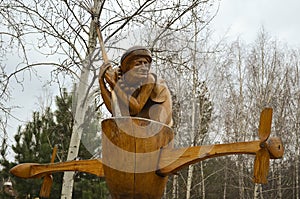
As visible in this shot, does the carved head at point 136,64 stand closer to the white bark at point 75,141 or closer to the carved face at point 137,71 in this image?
the carved face at point 137,71

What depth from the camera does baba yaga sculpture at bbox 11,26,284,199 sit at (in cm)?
130

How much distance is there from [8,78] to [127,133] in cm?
321

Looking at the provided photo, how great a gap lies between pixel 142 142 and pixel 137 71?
0.31 meters

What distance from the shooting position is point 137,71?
1621mm

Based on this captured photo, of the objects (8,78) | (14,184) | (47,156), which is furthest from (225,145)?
(14,184)

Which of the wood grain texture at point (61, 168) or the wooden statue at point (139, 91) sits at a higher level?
the wooden statue at point (139, 91)

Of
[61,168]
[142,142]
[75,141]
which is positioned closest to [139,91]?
[142,142]

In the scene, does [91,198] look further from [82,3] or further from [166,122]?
[166,122]

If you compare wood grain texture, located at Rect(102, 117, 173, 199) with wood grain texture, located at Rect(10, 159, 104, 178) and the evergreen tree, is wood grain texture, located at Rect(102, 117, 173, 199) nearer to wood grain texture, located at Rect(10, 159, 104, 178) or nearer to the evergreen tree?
wood grain texture, located at Rect(10, 159, 104, 178)

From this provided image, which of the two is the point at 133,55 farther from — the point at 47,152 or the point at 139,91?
the point at 47,152

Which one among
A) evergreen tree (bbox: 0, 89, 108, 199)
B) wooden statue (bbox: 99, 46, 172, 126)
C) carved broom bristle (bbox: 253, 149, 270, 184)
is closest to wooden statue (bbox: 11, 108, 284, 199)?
wooden statue (bbox: 99, 46, 172, 126)

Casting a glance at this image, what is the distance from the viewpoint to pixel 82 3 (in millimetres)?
3650

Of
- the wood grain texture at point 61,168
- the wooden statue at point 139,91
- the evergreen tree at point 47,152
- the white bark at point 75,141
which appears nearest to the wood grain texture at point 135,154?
the wooden statue at point 139,91

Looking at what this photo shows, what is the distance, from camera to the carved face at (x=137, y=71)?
1624 millimetres
